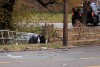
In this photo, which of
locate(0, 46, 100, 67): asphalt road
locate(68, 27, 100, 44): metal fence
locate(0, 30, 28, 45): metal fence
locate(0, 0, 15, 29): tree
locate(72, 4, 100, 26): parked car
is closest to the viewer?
locate(0, 46, 100, 67): asphalt road

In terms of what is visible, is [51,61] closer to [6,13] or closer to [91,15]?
[6,13]

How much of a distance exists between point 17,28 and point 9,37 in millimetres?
4657

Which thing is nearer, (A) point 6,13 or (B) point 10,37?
(B) point 10,37

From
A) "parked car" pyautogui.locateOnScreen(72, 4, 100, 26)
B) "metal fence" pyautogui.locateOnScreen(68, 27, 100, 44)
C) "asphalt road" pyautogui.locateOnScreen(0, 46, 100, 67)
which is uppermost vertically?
"parked car" pyautogui.locateOnScreen(72, 4, 100, 26)

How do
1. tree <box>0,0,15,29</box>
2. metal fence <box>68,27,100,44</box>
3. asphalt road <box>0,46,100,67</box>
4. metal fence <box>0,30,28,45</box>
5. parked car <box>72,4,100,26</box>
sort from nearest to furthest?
asphalt road <box>0,46,100,67</box>, metal fence <box>0,30,28,45</box>, metal fence <box>68,27,100,44</box>, tree <box>0,0,15,29</box>, parked car <box>72,4,100,26</box>

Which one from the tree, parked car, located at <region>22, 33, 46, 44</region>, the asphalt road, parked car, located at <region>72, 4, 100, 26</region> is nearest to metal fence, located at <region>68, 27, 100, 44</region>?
parked car, located at <region>22, 33, 46, 44</region>

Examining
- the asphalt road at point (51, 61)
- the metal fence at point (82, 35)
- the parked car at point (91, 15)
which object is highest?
the parked car at point (91, 15)

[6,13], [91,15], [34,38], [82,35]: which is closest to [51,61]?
[34,38]

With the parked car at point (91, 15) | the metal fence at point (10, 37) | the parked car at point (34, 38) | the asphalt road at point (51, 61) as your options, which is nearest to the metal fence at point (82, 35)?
the parked car at point (34, 38)

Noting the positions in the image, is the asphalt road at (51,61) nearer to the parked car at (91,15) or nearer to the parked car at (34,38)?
the parked car at (34,38)

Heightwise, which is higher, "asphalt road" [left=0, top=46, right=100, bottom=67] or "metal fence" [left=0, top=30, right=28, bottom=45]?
"metal fence" [left=0, top=30, right=28, bottom=45]

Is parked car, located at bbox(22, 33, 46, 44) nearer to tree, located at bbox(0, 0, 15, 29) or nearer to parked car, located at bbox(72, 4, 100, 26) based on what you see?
tree, located at bbox(0, 0, 15, 29)

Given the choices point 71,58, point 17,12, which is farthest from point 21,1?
point 71,58

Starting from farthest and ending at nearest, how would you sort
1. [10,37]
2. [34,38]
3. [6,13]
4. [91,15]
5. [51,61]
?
1. [91,15]
2. [6,13]
3. [34,38]
4. [10,37]
5. [51,61]
